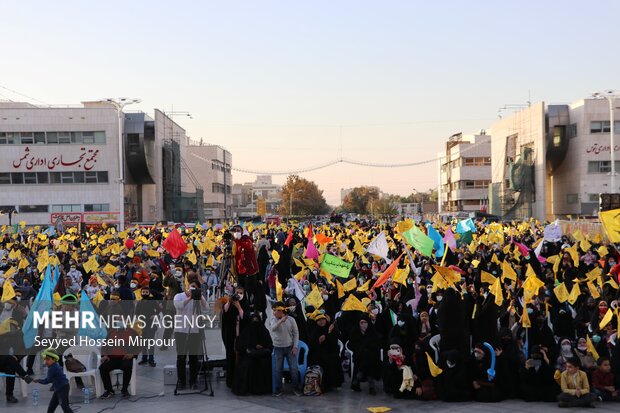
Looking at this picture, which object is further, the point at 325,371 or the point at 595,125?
the point at 595,125

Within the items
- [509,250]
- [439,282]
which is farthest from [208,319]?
[509,250]

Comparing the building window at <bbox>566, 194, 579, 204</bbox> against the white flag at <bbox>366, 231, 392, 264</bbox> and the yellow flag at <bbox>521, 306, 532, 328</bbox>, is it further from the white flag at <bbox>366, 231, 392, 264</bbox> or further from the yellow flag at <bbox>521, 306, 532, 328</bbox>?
the yellow flag at <bbox>521, 306, 532, 328</bbox>

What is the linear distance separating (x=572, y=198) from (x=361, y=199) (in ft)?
266

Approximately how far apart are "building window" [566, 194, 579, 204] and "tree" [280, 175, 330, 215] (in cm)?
5920

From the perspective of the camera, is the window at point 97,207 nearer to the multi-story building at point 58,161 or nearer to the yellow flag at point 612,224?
the multi-story building at point 58,161

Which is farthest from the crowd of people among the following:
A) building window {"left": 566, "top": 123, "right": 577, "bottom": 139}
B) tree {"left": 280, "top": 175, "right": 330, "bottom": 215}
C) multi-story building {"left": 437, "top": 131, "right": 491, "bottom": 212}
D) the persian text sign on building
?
tree {"left": 280, "top": 175, "right": 330, "bottom": 215}

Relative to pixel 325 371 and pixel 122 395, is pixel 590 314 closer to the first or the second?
pixel 325 371

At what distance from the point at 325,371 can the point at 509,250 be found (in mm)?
11928

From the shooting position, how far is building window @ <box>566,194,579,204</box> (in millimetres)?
60809

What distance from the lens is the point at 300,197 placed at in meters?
121

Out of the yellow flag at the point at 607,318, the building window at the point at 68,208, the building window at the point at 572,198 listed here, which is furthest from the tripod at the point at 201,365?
the building window at the point at 572,198

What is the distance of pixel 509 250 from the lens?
20578 millimetres

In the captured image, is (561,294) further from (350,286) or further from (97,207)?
(97,207)

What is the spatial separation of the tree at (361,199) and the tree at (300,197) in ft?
49.3
